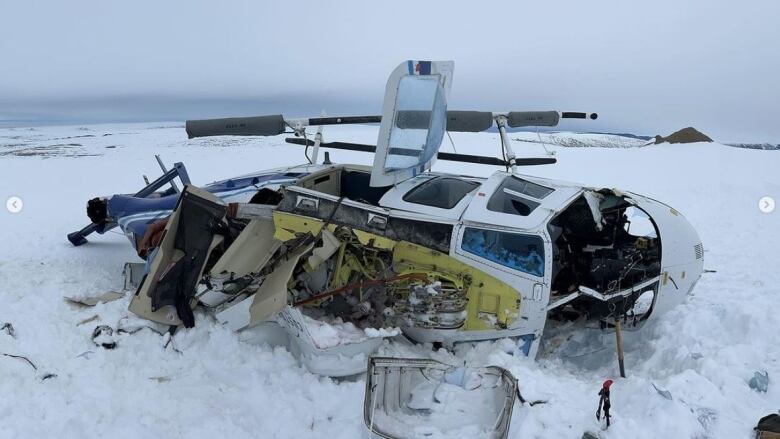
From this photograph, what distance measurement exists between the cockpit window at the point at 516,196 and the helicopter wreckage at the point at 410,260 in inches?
0.7

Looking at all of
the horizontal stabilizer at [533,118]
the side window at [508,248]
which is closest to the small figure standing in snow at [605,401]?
the side window at [508,248]

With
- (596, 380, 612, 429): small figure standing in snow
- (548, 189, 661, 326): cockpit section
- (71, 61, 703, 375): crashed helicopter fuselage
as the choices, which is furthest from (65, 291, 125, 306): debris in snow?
(596, 380, 612, 429): small figure standing in snow

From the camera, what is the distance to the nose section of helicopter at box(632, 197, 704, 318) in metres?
6.05

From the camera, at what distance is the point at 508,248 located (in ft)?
18.9

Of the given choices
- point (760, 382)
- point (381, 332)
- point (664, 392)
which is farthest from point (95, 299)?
point (760, 382)

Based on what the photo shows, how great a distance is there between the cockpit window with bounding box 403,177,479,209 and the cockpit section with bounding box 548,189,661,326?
1106 mm

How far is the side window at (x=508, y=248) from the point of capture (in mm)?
5648

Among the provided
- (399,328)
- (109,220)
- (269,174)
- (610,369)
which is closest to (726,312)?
(610,369)

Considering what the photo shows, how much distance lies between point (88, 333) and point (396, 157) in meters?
3.78

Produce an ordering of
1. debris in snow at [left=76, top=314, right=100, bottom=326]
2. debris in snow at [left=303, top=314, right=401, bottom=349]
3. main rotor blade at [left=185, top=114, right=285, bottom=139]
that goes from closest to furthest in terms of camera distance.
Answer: debris in snow at [left=303, top=314, right=401, bottom=349] < debris in snow at [left=76, top=314, right=100, bottom=326] < main rotor blade at [left=185, top=114, right=285, bottom=139]

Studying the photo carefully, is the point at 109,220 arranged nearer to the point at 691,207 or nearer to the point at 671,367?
the point at 671,367

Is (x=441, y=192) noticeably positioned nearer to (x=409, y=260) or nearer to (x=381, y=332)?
(x=409, y=260)

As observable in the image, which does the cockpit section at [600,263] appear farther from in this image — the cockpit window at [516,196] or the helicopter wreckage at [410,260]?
the cockpit window at [516,196]

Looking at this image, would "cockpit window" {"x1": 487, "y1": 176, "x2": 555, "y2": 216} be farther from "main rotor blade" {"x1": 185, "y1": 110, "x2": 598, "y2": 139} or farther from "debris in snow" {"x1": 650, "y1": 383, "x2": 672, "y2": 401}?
"debris in snow" {"x1": 650, "y1": 383, "x2": 672, "y2": 401}
